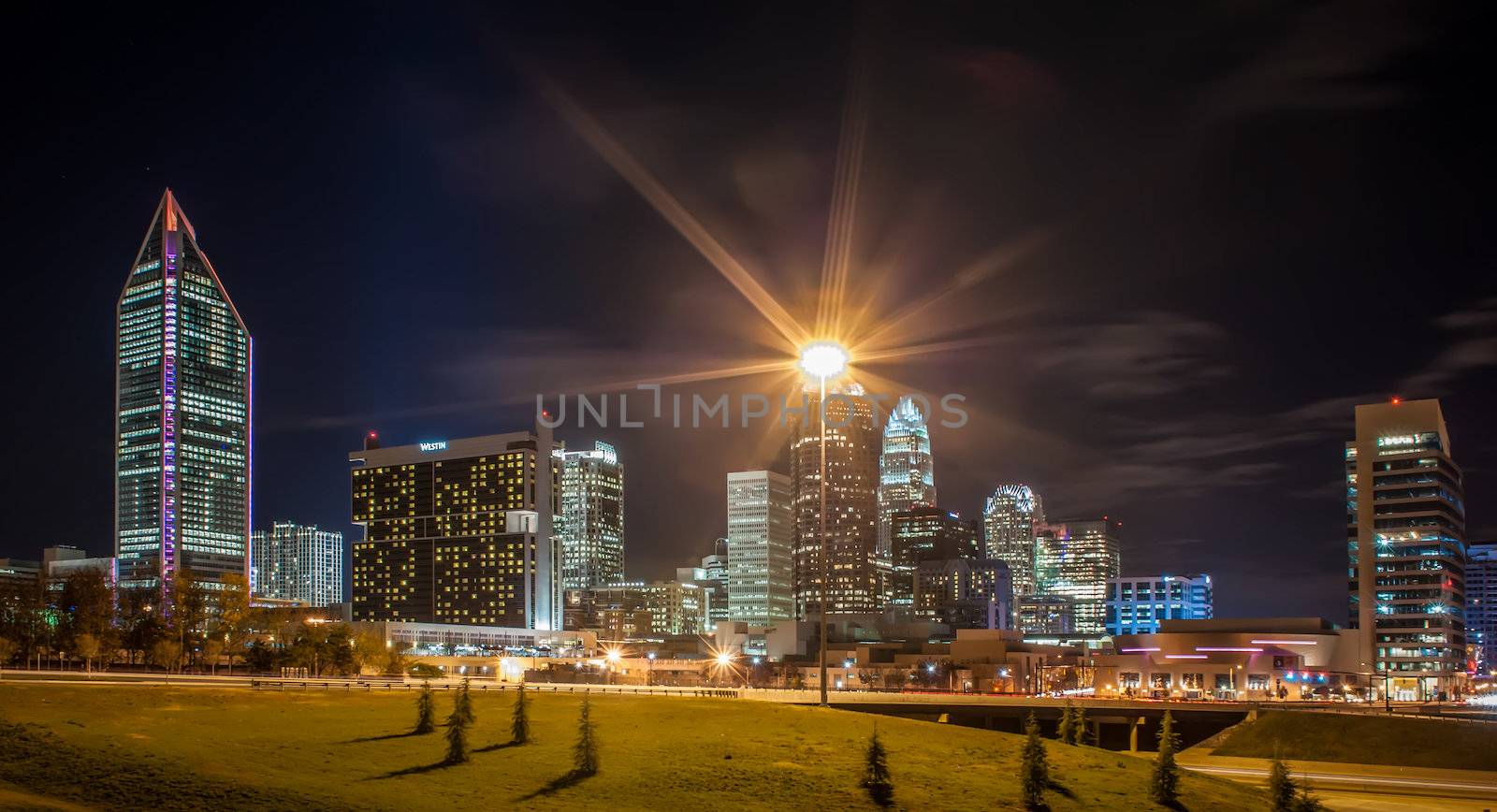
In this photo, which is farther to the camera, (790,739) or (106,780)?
(790,739)

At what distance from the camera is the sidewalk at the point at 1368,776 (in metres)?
53.2

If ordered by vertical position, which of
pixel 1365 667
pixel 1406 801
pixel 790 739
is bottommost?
pixel 1365 667

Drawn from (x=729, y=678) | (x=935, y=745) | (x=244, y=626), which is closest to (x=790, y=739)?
(x=935, y=745)

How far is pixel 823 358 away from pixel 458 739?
84.7ft

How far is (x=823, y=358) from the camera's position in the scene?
58.2 meters

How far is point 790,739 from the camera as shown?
4734 centimetres

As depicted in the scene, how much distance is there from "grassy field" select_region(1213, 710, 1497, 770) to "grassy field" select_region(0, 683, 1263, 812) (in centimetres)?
2354

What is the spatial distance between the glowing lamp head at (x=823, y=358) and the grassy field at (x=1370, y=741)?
30.5m

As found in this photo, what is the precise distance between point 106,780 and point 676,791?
1608 cm

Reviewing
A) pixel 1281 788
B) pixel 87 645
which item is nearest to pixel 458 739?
pixel 1281 788

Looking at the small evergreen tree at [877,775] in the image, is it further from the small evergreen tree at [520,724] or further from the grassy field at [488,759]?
Result: the small evergreen tree at [520,724]

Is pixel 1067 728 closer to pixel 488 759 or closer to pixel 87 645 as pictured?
pixel 488 759

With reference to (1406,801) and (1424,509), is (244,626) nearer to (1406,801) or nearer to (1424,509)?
(1406,801)

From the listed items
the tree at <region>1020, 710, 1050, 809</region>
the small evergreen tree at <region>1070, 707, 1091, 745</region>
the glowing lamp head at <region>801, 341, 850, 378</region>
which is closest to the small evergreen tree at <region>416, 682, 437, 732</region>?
the tree at <region>1020, 710, 1050, 809</region>
